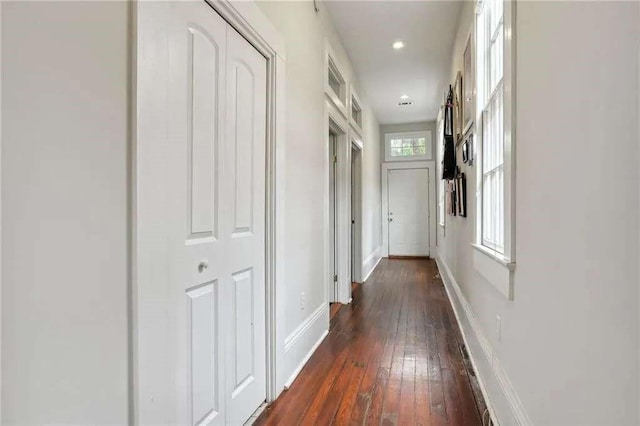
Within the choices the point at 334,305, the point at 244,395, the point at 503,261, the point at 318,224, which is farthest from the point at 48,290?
the point at 334,305

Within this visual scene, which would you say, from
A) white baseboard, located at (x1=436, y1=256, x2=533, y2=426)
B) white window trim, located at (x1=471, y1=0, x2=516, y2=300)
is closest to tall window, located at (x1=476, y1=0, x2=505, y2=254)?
white window trim, located at (x1=471, y1=0, x2=516, y2=300)

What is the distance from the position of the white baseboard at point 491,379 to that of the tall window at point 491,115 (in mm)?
593

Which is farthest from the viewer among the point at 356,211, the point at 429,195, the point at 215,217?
the point at 429,195

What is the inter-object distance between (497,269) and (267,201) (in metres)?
1.26

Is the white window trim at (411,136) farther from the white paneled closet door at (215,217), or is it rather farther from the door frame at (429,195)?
the white paneled closet door at (215,217)

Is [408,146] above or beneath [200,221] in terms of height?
above

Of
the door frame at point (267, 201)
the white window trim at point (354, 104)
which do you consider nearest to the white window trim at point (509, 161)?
the door frame at point (267, 201)

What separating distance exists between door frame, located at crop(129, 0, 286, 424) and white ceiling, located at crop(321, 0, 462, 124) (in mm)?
1719

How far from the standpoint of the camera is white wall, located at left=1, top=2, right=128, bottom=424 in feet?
2.42

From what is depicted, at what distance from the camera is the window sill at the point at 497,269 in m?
1.60

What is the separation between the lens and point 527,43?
139 centimetres

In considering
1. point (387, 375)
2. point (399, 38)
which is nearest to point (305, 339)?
point (387, 375)

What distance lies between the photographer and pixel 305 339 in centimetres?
256

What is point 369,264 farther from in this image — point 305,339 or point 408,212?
point 305,339
